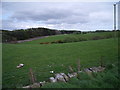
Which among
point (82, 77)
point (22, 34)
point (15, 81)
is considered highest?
point (22, 34)

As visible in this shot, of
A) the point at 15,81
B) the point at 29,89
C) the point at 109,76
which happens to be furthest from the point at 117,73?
the point at 15,81

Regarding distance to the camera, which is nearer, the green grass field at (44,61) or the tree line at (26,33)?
the green grass field at (44,61)

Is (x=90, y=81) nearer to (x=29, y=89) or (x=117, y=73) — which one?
(x=117, y=73)

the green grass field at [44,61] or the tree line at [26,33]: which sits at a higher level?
the tree line at [26,33]

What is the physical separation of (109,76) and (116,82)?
242 mm

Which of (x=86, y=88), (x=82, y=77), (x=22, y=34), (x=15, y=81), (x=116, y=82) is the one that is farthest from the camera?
(x=22, y=34)

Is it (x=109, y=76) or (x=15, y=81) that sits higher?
(x=109, y=76)

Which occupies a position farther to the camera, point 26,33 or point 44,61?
point 26,33

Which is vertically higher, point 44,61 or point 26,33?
point 26,33

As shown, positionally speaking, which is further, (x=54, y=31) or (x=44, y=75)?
(x=54, y=31)

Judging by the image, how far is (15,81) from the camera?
4699mm

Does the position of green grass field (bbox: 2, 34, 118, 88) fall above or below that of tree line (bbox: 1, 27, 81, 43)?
below

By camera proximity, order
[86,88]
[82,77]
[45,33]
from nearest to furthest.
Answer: [86,88], [82,77], [45,33]

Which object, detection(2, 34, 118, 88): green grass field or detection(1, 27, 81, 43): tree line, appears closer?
detection(2, 34, 118, 88): green grass field
